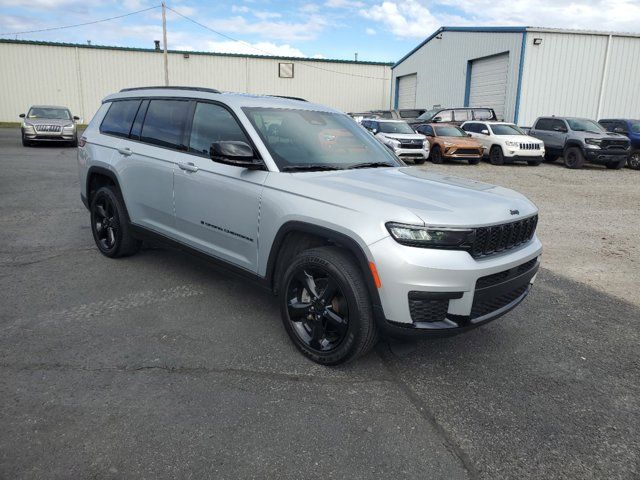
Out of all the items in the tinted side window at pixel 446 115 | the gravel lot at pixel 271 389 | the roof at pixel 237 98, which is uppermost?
the tinted side window at pixel 446 115

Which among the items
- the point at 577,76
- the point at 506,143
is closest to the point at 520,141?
the point at 506,143

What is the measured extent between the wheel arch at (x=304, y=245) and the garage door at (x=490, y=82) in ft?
77.9

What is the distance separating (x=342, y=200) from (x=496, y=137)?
17.2 meters

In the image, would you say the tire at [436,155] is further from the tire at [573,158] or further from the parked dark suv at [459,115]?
the tire at [573,158]

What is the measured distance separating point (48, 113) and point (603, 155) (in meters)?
20.9

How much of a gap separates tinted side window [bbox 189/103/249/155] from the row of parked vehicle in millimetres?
13452

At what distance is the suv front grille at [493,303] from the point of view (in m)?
3.06

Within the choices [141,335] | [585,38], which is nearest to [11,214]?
[141,335]

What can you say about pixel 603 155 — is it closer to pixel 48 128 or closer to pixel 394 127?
pixel 394 127

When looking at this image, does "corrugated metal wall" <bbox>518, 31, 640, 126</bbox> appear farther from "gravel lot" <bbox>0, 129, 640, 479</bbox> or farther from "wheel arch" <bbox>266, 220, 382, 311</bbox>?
"wheel arch" <bbox>266, 220, 382, 311</bbox>

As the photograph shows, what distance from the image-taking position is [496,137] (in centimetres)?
1877

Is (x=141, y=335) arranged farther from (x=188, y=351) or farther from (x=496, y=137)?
(x=496, y=137)

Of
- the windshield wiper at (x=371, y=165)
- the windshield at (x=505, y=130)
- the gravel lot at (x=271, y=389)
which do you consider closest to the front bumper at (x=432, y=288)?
the gravel lot at (x=271, y=389)

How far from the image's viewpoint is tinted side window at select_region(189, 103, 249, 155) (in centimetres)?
402
